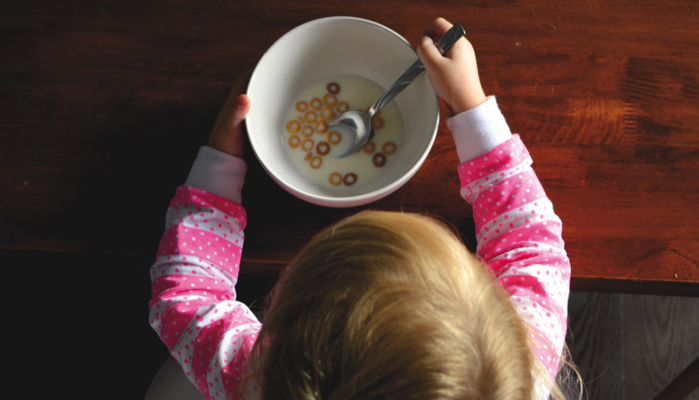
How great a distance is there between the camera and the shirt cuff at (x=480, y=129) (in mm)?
589

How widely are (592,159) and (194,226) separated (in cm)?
56

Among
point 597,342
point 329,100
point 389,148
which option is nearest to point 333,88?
point 329,100

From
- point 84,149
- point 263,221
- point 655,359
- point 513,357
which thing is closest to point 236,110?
point 263,221

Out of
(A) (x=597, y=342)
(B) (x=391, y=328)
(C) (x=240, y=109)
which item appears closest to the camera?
(B) (x=391, y=328)

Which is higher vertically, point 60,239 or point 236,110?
point 236,110

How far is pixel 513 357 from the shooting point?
0.42m

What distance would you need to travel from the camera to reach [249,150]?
649mm

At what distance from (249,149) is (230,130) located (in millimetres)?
53

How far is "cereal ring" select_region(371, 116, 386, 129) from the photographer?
2.13ft

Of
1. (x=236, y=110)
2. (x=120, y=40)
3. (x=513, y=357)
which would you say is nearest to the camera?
(x=513, y=357)

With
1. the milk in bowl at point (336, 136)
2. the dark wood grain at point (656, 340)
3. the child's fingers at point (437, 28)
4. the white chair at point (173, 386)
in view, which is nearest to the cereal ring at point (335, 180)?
the milk in bowl at point (336, 136)

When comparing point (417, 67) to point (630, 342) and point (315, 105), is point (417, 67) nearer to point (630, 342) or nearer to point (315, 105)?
point (315, 105)

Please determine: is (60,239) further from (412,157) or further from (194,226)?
(412,157)

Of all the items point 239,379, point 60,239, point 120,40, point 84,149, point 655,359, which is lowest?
point 655,359
